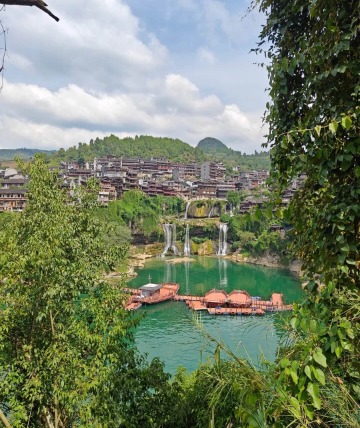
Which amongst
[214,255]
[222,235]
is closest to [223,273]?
[214,255]

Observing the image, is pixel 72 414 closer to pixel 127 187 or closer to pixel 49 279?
pixel 49 279

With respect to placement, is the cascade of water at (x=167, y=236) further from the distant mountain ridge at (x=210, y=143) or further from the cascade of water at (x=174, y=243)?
the distant mountain ridge at (x=210, y=143)

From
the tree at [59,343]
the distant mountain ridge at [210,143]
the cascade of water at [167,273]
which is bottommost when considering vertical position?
the cascade of water at [167,273]

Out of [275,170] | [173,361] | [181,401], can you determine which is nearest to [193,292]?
[173,361]

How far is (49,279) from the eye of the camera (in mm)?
3754

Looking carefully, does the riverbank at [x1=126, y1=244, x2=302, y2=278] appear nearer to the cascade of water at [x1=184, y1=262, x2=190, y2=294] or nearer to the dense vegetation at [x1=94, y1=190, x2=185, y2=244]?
the cascade of water at [x1=184, y1=262, x2=190, y2=294]

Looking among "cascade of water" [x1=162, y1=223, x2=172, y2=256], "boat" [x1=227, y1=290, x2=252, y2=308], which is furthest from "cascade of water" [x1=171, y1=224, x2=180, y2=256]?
"boat" [x1=227, y1=290, x2=252, y2=308]

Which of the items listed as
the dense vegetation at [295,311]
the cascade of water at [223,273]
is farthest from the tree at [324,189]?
the cascade of water at [223,273]

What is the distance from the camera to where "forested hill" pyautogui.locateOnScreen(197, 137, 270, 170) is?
10275 cm

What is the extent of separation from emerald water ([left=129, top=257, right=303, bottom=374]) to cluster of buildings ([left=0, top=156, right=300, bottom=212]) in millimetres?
8621

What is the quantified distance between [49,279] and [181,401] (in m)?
2.29

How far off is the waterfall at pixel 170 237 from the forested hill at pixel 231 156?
3908 cm

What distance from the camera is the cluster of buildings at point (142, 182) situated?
37.9 metres

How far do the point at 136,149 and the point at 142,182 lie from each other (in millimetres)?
42951
